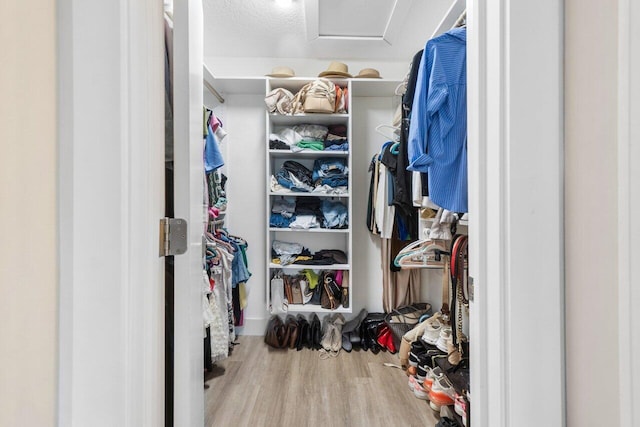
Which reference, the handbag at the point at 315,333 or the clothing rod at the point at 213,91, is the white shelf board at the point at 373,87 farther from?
the handbag at the point at 315,333

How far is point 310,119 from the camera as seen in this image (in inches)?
106

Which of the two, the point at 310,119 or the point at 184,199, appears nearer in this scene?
the point at 184,199

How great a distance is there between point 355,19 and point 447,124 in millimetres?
1413

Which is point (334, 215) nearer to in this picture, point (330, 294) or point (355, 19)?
point (330, 294)
